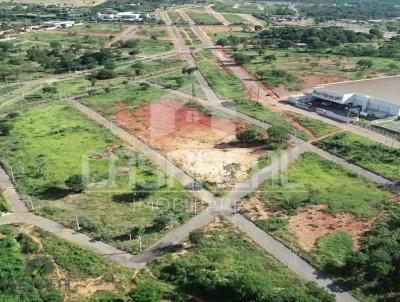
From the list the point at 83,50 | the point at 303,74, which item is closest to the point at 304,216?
the point at 303,74

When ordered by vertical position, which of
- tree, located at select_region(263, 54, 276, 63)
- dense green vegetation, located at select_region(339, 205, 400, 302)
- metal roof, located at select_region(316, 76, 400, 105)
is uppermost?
metal roof, located at select_region(316, 76, 400, 105)

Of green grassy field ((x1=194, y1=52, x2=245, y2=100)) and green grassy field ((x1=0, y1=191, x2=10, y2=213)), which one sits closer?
green grassy field ((x1=0, y1=191, x2=10, y2=213))

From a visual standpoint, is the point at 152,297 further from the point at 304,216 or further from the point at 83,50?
the point at 83,50

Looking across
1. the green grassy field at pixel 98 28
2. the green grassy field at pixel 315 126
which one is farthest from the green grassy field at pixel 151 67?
the green grassy field at pixel 98 28

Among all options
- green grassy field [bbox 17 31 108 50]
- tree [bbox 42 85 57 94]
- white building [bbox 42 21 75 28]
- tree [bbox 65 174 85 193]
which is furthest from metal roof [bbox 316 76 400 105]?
white building [bbox 42 21 75 28]

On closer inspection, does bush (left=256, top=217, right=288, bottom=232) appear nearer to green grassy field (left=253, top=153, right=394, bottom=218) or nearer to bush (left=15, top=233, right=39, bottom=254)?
green grassy field (left=253, top=153, right=394, bottom=218)

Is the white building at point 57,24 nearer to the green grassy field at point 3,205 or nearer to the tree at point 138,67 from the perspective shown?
the tree at point 138,67

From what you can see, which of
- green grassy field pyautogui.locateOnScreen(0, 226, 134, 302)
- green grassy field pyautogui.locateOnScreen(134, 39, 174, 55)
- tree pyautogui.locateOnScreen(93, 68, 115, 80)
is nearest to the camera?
green grassy field pyautogui.locateOnScreen(0, 226, 134, 302)
